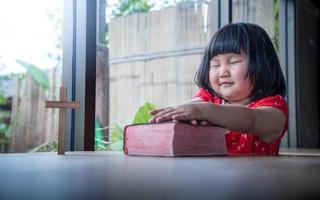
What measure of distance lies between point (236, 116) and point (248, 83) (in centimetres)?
22

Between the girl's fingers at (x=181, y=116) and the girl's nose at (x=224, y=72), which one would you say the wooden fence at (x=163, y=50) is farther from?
the girl's fingers at (x=181, y=116)

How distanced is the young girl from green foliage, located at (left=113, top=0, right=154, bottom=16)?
32.7 inches

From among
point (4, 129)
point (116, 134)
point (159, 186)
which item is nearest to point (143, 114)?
point (116, 134)

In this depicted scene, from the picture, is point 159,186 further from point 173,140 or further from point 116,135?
point 116,135

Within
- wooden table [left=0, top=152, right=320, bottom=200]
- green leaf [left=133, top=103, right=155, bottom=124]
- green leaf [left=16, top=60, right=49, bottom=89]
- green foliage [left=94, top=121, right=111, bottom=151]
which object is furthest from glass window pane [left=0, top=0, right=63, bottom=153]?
wooden table [left=0, top=152, right=320, bottom=200]

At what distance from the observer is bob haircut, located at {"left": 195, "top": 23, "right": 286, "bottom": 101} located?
3.45 feet

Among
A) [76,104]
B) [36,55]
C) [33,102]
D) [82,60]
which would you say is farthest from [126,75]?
[76,104]

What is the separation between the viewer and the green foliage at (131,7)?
190 centimetres

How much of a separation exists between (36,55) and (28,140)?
0.86 ft

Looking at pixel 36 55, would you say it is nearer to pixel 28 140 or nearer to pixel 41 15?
pixel 41 15

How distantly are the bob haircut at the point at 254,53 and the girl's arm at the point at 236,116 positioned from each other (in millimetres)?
122

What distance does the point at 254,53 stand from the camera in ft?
3.49

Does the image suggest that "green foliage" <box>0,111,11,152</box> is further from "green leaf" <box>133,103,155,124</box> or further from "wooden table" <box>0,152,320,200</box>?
"wooden table" <box>0,152,320,200</box>

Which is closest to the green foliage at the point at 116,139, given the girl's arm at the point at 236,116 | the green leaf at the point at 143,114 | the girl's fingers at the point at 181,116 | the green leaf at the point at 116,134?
the green leaf at the point at 116,134
